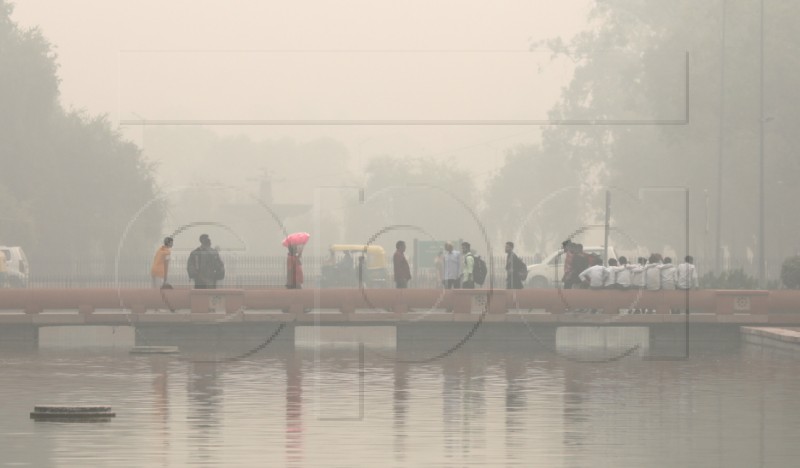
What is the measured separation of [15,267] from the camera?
67625 millimetres

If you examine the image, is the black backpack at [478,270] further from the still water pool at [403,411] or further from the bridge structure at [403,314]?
the still water pool at [403,411]

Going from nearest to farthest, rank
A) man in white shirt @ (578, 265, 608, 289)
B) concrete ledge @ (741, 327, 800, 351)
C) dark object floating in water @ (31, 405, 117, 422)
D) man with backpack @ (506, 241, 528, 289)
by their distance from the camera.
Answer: dark object floating in water @ (31, 405, 117, 422) < concrete ledge @ (741, 327, 800, 351) < man in white shirt @ (578, 265, 608, 289) < man with backpack @ (506, 241, 528, 289)

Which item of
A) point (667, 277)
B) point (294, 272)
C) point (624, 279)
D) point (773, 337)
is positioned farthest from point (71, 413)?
point (667, 277)

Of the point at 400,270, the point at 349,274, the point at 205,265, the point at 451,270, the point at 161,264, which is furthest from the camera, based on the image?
the point at 349,274

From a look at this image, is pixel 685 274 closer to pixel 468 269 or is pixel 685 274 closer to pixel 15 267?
pixel 468 269

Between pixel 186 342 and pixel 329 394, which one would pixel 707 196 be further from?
pixel 329 394

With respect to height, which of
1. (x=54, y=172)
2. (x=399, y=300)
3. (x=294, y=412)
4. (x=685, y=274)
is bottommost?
(x=294, y=412)

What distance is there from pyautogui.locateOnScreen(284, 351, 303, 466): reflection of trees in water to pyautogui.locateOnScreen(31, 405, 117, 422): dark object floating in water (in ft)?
6.28

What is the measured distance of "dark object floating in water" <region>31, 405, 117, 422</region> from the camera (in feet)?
62.9

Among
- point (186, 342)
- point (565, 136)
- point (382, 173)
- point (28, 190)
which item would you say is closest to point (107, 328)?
point (186, 342)

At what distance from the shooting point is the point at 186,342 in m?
36.5

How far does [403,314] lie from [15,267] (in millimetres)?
32745

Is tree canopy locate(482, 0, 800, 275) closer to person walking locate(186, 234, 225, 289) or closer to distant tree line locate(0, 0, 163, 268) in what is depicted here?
distant tree line locate(0, 0, 163, 268)

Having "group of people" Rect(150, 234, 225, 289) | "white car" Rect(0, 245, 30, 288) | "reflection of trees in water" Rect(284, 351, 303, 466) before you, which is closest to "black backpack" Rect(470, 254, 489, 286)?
"group of people" Rect(150, 234, 225, 289)
